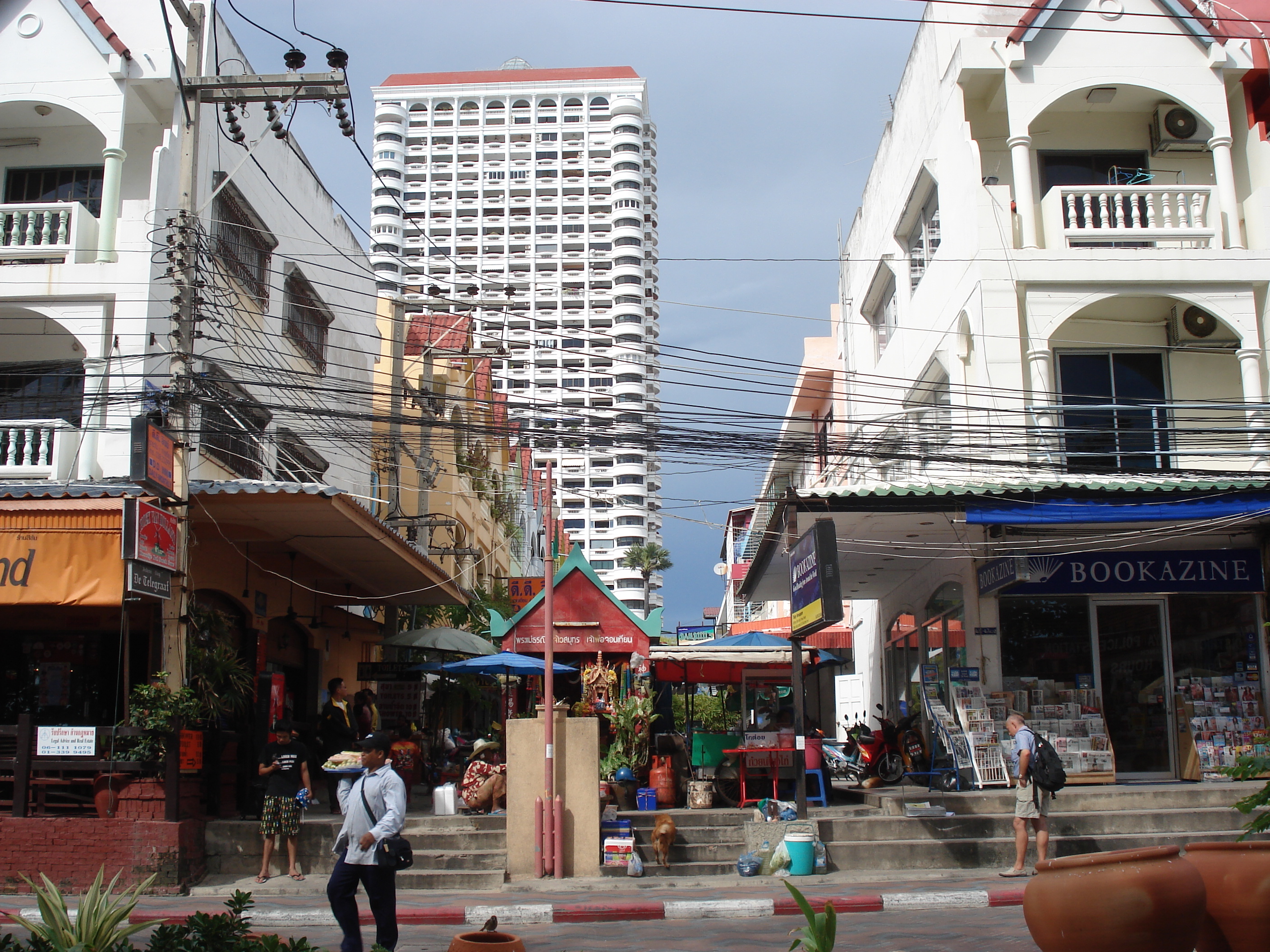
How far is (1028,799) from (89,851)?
9.99 metres

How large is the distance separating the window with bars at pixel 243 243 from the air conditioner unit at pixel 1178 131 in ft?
47.9

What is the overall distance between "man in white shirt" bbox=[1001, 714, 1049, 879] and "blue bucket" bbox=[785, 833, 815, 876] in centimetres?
203

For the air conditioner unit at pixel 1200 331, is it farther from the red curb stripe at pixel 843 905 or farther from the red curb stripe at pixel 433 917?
the red curb stripe at pixel 433 917

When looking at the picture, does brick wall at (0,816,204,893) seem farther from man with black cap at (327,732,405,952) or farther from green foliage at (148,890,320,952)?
green foliage at (148,890,320,952)

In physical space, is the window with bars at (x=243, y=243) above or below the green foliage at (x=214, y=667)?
above

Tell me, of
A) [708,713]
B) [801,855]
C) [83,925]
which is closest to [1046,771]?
[801,855]

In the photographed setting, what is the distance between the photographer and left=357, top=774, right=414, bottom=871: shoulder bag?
295 inches

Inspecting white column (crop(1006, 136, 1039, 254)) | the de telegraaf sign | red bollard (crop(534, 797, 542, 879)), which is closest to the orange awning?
red bollard (crop(534, 797, 542, 879))

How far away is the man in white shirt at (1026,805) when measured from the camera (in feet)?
37.3

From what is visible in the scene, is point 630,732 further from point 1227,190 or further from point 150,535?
point 1227,190

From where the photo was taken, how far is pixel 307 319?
21125mm

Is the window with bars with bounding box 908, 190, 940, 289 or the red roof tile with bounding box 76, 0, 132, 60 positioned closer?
the red roof tile with bounding box 76, 0, 132, 60

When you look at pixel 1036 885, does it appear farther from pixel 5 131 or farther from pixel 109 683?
pixel 5 131

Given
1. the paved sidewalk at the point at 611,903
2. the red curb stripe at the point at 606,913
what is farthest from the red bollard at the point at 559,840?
the red curb stripe at the point at 606,913
